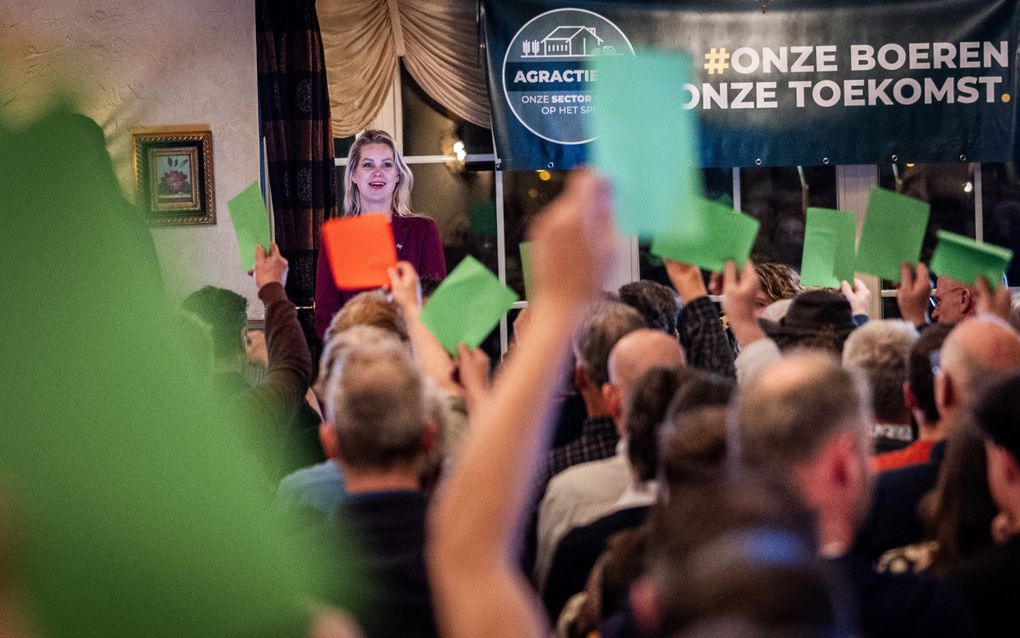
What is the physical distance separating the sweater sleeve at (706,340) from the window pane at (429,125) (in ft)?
11.1

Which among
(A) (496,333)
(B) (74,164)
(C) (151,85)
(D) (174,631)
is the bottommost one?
(A) (496,333)

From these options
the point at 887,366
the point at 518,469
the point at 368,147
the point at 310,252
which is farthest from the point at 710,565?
the point at 310,252

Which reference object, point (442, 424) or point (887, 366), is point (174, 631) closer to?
point (442, 424)

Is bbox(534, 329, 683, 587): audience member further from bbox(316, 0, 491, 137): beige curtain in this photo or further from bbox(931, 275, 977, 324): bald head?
bbox(316, 0, 491, 137): beige curtain

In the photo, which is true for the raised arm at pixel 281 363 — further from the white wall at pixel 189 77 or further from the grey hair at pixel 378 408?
the white wall at pixel 189 77

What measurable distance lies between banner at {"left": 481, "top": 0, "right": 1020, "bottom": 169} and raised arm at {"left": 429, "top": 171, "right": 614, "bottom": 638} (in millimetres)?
4819

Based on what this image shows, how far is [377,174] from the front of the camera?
4598mm

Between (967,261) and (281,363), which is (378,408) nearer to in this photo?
(281,363)

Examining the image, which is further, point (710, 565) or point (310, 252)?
point (310, 252)

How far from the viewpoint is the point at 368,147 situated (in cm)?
459

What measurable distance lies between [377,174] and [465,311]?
227 centimetres

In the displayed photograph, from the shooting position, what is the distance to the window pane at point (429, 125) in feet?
19.1

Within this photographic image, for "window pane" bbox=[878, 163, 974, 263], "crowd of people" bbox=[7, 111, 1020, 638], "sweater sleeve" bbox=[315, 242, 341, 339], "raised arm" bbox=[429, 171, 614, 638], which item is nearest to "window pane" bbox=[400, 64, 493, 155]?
"sweater sleeve" bbox=[315, 242, 341, 339]

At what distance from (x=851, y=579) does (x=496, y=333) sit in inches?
189
